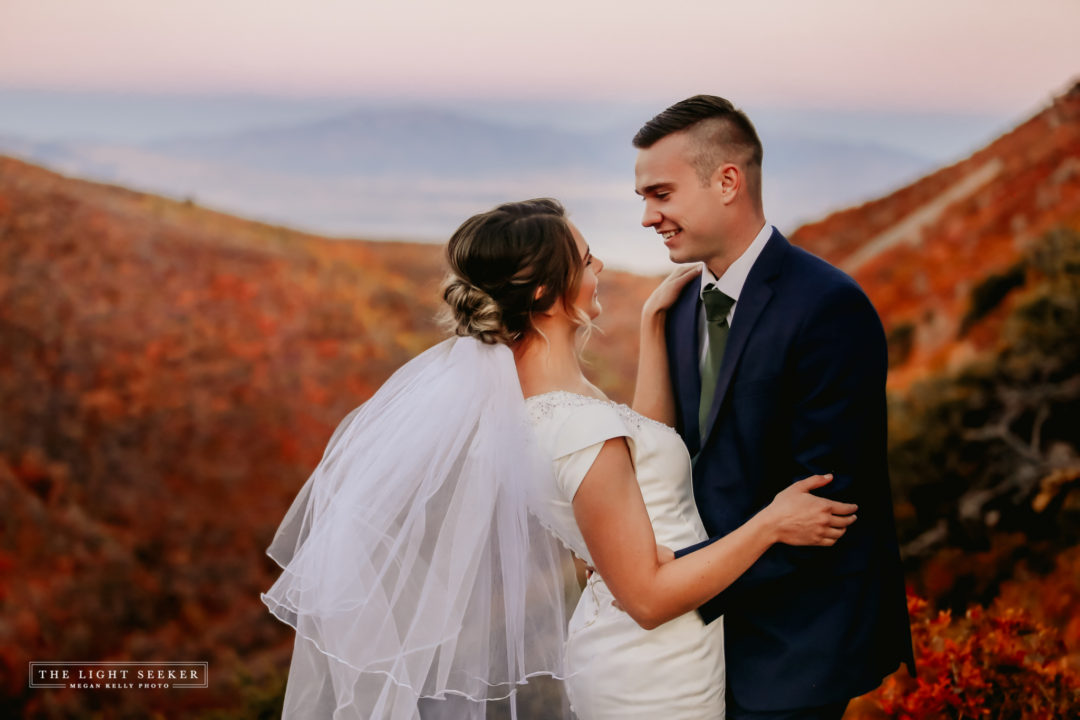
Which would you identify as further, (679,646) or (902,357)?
(902,357)

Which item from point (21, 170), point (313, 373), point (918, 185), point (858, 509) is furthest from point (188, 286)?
point (858, 509)

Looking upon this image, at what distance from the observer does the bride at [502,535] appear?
215cm

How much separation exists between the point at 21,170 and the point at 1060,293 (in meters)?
11.4

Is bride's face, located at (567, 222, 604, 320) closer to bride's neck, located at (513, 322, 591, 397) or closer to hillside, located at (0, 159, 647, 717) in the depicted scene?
bride's neck, located at (513, 322, 591, 397)

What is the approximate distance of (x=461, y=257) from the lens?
2.27 meters

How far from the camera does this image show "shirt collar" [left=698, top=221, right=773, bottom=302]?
242cm

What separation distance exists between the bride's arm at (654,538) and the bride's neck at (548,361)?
28cm

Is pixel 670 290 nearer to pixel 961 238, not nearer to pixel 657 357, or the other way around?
pixel 657 357

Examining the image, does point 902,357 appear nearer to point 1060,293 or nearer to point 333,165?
point 1060,293

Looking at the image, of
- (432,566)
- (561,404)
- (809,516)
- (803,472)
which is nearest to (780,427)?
(803,472)

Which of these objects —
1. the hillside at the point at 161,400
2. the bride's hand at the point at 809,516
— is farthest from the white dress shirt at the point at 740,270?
the hillside at the point at 161,400

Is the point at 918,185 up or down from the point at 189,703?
up

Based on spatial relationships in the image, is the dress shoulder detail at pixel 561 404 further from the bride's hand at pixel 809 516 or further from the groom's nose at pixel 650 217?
the groom's nose at pixel 650 217

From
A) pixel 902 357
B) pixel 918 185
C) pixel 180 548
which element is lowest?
pixel 180 548
